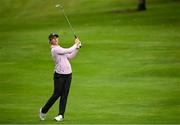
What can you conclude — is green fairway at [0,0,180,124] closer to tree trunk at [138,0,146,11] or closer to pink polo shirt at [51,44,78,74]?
tree trunk at [138,0,146,11]

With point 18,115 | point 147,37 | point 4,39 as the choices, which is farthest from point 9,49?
point 18,115

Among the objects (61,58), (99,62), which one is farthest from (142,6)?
(61,58)

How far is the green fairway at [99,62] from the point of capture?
24.3 m

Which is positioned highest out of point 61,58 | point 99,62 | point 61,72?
point 61,58

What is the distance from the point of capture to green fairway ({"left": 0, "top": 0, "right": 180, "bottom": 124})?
24.3 m

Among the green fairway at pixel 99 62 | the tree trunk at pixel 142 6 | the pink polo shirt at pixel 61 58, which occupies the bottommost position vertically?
the green fairway at pixel 99 62

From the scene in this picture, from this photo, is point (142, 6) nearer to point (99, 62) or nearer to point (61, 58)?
point (99, 62)

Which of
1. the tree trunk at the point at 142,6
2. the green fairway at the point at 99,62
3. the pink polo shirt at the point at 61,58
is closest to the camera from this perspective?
the pink polo shirt at the point at 61,58

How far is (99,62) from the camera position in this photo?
37844 mm

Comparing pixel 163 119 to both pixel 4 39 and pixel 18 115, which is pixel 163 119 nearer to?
pixel 18 115

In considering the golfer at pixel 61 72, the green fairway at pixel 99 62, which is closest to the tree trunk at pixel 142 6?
the green fairway at pixel 99 62

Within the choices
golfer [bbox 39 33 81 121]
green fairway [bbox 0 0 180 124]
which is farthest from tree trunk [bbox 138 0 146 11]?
golfer [bbox 39 33 81 121]

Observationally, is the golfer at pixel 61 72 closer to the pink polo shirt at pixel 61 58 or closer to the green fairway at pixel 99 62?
the pink polo shirt at pixel 61 58

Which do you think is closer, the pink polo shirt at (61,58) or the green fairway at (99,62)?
the pink polo shirt at (61,58)
